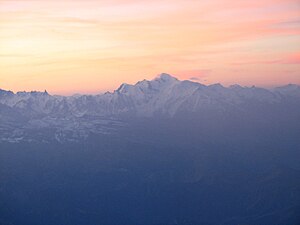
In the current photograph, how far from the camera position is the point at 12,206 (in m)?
199

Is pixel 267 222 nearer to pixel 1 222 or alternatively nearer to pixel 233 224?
pixel 233 224

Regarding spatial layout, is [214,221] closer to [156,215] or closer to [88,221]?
[156,215]

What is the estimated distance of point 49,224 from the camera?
188250mm

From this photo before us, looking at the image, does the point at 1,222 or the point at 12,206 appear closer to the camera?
the point at 1,222

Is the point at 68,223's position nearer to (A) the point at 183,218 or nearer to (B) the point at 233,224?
(A) the point at 183,218

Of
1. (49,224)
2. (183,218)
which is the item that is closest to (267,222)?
(183,218)

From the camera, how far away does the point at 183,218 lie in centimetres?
19588

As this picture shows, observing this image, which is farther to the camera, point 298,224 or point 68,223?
point 68,223

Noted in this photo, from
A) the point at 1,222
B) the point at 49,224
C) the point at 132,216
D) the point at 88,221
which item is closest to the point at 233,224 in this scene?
the point at 132,216

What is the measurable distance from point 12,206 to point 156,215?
52.9 m

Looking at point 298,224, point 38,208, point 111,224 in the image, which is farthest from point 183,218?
point 38,208

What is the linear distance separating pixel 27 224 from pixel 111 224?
2895cm

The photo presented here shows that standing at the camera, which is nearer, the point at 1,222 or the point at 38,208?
the point at 1,222

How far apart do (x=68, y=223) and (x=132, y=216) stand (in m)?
23.9
